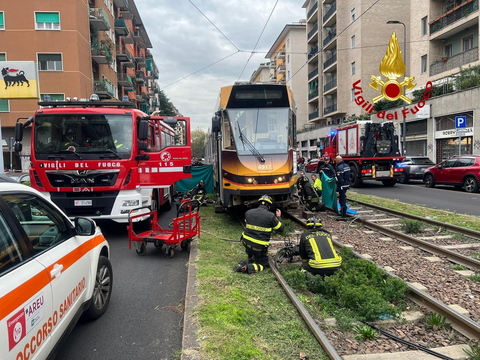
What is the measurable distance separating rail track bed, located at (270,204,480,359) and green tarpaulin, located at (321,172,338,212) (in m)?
0.46

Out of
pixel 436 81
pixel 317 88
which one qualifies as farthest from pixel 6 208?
pixel 317 88

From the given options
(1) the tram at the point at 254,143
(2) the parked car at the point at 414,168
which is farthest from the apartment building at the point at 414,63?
(1) the tram at the point at 254,143

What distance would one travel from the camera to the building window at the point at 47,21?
2978cm

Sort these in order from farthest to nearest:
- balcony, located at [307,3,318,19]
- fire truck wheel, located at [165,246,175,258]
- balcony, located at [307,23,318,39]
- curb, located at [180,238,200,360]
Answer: balcony, located at [307,23,318,39] → balcony, located at [307,3,318,19] → fire truck wheel, located at [165,246,175,258] → curb, located at [180,238,200,360]

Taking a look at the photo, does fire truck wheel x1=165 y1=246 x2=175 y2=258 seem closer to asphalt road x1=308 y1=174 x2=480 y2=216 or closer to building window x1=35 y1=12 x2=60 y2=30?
asphalt road x1=308 y1=174 x2=480 y2=216

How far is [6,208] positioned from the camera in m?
2.65

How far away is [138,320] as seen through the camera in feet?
14.4

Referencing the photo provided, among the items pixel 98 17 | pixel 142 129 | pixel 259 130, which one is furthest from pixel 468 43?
pixel 98 17

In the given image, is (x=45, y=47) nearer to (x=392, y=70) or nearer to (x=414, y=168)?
(x=392, y=70)

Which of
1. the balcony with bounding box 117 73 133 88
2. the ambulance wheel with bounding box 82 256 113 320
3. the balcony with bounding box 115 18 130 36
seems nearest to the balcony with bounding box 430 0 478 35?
the ambulance wheel with bounding box 82 256 113 320

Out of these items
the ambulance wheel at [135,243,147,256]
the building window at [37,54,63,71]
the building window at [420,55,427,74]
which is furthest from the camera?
the building window at [420,55,427,74]

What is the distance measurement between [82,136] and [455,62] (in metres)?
28.0

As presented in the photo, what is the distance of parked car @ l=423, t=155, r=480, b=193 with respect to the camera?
1628 centimetres

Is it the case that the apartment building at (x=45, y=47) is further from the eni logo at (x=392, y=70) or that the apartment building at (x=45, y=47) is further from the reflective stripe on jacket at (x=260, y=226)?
the reflective stripe on jacket at (x=260, y=226)
